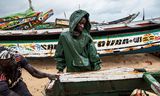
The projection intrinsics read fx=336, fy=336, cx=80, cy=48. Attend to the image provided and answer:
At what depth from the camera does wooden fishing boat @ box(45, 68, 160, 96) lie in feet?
10.7

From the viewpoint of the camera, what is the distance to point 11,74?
13.5ft

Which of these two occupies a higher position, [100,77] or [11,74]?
[100,77]

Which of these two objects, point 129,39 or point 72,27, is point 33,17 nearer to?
point 129,39

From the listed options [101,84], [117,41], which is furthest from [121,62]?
[101,84]

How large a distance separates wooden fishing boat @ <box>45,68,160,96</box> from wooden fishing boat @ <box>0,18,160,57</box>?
8.43 m

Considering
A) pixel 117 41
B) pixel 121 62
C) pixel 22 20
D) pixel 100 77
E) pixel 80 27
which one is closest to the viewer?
pixel 100 77

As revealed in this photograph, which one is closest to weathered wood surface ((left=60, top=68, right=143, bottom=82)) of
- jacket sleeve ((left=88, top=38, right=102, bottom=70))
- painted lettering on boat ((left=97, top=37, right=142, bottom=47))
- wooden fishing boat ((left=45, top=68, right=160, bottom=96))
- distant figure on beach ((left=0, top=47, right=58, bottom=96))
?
wooden fishing boat ((left=45, top=68, right=160, bottom=96))

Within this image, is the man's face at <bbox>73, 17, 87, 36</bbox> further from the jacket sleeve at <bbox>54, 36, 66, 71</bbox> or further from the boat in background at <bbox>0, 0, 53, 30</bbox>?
the boat in background at <bbox>0, 0, 53, 30</bbox>

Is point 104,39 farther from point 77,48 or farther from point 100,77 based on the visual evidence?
point 100,77

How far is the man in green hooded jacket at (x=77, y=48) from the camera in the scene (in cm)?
397

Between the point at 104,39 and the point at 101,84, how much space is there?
8.90 meters

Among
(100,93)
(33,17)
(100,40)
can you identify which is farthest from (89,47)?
(33,17)

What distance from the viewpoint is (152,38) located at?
12344 mm

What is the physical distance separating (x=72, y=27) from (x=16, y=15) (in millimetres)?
10541
